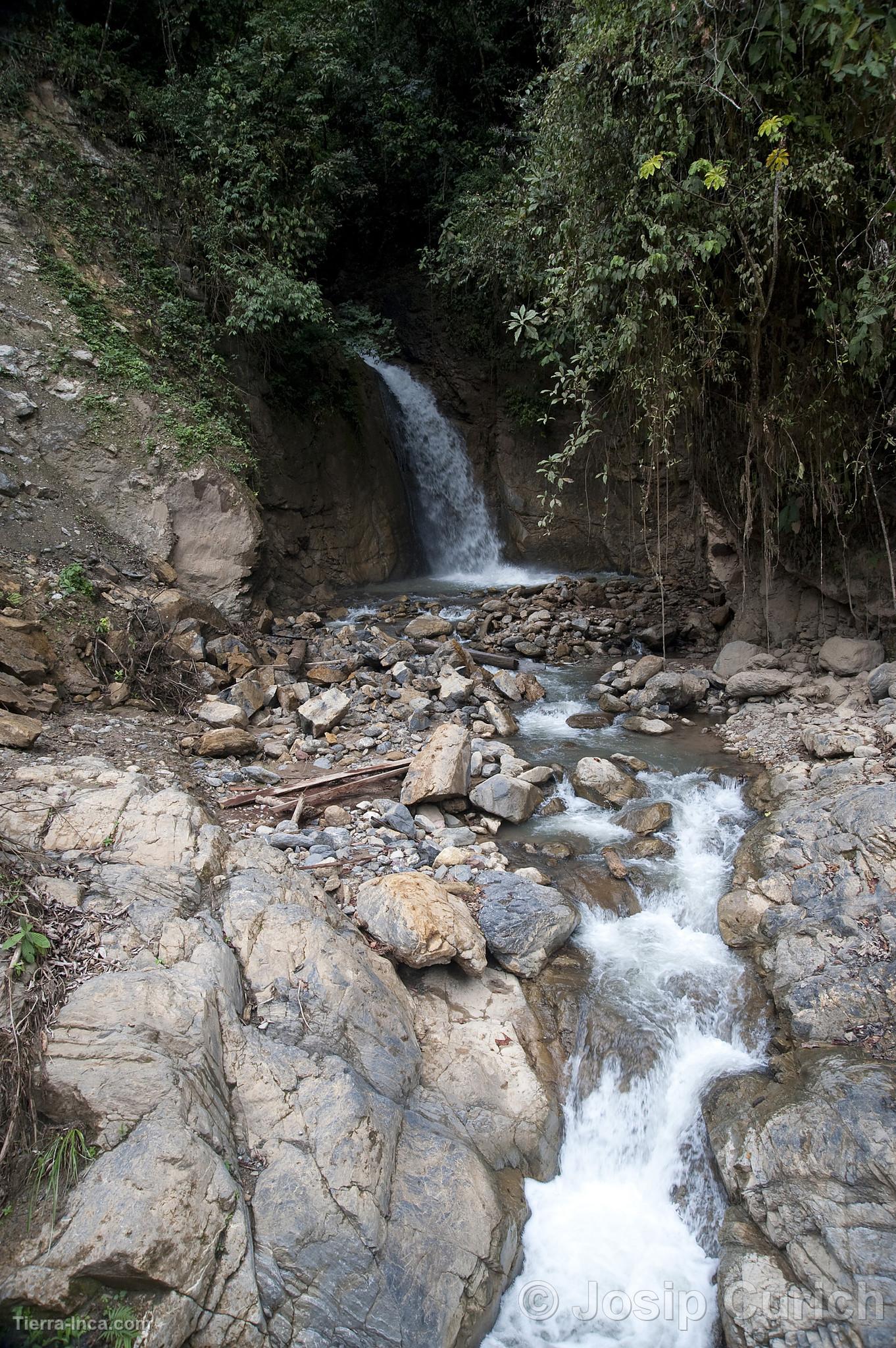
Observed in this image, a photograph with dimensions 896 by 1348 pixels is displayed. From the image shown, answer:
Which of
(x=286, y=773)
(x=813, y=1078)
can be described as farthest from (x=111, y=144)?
(x=813, y=1078)

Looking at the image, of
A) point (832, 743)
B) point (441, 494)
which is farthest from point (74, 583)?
point (441, 494)

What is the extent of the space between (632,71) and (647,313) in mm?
1611

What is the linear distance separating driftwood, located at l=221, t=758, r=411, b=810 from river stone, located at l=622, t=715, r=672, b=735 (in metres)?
2.43

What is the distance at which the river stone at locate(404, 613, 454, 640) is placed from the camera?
30.5 ft

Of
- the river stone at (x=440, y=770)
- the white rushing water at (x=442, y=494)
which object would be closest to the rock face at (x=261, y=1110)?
the river stone at (x=440, y=770)

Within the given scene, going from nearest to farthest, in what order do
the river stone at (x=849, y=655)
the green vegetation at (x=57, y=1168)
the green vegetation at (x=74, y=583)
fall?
the green vegetation at (x=57, y=1168) < the green vegetation at (x=74, y=583) < the river stone at (x=849, y=655)

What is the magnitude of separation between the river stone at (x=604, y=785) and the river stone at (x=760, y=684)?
2095mm

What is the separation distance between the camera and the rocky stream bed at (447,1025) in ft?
9.07

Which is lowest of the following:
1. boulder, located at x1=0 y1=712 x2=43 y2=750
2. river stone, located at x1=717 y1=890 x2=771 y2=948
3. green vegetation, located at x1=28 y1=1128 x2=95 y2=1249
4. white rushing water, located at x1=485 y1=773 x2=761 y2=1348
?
white rushing water, located at x1=485 y1=773 x2=761 y2=1348

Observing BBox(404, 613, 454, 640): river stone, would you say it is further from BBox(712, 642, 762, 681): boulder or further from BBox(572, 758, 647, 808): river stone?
BBox(572, 758, 647, 808): river stone

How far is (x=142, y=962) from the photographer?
3.28 m

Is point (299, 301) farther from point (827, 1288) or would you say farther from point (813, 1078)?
point (827, 1288)

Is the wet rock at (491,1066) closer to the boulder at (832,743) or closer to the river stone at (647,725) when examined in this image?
the boulder at (832,743)

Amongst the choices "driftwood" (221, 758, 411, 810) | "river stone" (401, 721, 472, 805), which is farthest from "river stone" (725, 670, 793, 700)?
"driftwood" (221, 758, 411, 810)
